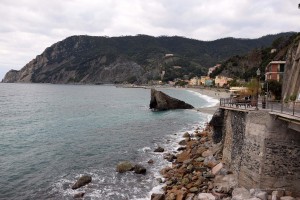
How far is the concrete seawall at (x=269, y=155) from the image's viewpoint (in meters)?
16.2

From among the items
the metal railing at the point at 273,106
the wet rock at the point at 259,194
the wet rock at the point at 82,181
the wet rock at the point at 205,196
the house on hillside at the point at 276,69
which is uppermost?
the house on hillside at the point at 276,69

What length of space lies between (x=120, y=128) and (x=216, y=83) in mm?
129167

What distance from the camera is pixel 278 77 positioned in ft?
209

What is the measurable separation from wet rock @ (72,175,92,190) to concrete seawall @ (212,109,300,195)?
11.0 m

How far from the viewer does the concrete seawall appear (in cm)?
1619

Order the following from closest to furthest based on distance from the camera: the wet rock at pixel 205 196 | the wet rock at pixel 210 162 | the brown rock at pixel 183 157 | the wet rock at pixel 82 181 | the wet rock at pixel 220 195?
the wet rock at pixel 205 196
the wet rock at pixel 220 195
the wet rock at pixel 82 181
the wet rock at pixel 210 162
the brown rock at pixel 183 157

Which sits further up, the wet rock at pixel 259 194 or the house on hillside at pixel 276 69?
the house on hillside at pixel 276 69

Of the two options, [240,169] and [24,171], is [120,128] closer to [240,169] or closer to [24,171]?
[24,171]

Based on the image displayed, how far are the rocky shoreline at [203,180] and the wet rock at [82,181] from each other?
541 centimetres

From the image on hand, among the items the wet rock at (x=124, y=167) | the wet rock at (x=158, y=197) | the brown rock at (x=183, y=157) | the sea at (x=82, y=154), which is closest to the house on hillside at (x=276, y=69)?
the sea at (x=82, y=154)

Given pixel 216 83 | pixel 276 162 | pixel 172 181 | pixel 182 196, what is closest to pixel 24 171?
pixel 172 181

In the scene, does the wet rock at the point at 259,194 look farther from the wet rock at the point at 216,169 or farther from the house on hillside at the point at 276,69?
the house on hillside at the point at 276,69

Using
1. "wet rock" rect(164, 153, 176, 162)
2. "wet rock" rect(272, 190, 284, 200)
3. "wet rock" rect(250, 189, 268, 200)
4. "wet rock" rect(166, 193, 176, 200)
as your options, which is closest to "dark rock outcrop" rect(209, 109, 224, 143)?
"wet rock" rect(164, 153, 176, 162)

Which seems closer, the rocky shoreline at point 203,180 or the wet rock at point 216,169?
the rocky shoreline at point 203,180
